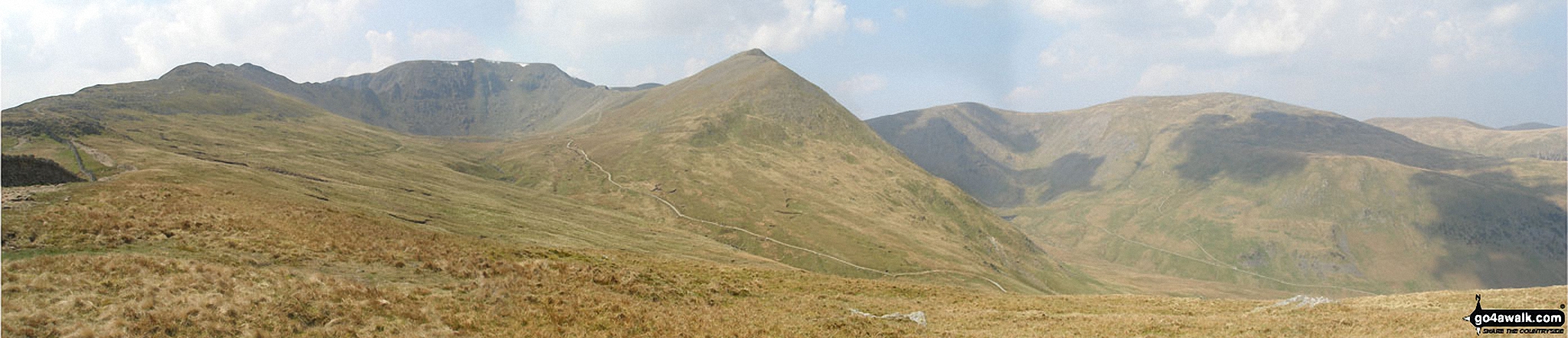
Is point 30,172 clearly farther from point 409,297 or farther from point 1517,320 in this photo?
point 1517,320

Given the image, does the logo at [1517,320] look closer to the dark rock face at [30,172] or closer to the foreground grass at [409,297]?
the foreground grass at [409,297]

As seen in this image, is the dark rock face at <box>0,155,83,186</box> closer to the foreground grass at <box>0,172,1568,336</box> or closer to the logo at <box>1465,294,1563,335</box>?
the foreground grass at <box>0,172,1568,336</box>

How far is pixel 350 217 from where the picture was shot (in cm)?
5453

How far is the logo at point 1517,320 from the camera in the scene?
25734mm

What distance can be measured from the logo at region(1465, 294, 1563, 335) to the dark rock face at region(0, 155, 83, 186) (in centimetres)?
9348

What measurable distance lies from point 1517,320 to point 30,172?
100590mm

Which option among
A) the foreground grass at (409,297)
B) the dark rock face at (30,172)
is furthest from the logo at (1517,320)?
the dark rock face at (30,172)

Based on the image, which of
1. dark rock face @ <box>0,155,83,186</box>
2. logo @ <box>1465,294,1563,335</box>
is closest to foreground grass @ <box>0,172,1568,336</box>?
logo @ <box>1465,294,1563,335</box>

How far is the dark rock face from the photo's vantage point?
49522 millimetres

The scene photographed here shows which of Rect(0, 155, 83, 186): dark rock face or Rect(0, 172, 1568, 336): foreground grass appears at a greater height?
Rect(0, 155, 83, 186): dark rock face

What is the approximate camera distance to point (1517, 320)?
27.6 meters

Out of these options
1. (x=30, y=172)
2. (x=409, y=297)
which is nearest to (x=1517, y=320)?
(x=409, y=297)

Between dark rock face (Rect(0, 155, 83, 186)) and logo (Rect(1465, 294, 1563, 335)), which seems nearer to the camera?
logo (Rect(1465, 294, 1563, 335))

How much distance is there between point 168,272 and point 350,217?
2823cm
